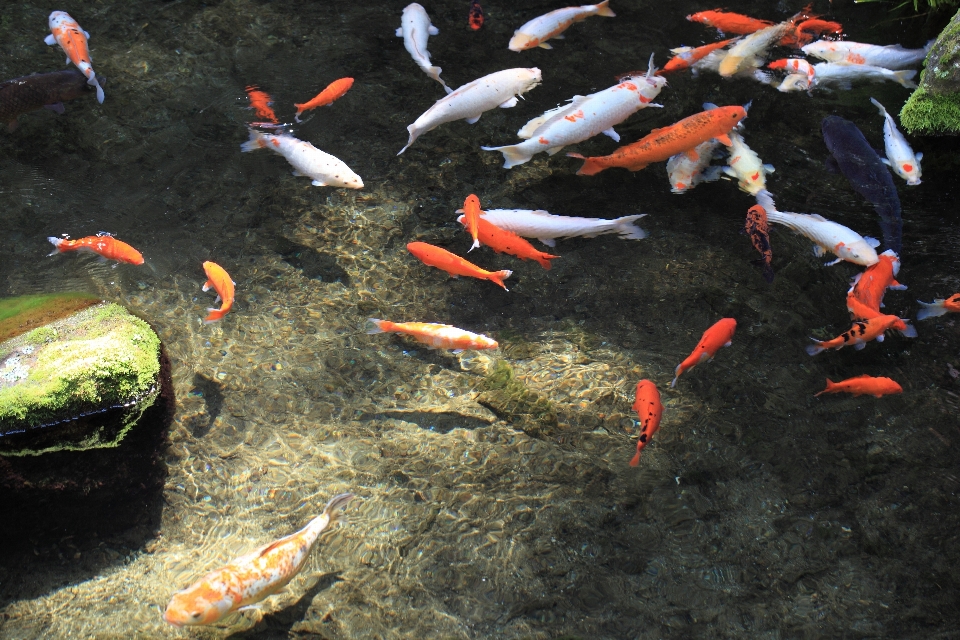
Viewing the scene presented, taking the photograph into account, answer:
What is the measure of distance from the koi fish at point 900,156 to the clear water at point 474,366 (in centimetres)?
26

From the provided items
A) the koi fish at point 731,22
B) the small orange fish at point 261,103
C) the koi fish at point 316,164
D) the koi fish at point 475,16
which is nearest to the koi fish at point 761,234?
the koi fish at point 731,22

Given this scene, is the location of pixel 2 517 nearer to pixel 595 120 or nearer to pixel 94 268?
pixel 94 268

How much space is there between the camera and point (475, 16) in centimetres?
612

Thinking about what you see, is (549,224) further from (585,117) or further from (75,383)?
(75,383)

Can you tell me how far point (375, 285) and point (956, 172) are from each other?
5.01 meters

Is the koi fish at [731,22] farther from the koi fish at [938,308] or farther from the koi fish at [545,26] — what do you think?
the koi fish at [938,308]

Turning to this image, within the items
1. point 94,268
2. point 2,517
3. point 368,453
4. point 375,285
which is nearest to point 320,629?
point 368,453

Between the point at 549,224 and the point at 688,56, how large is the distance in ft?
8.78

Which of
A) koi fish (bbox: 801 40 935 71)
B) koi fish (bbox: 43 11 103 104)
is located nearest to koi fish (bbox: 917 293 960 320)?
koi fish (bbox: 801 40 935 71)

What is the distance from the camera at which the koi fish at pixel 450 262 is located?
4.14m

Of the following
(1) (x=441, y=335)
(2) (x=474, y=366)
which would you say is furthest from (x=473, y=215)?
(2) (x=474, y=366)

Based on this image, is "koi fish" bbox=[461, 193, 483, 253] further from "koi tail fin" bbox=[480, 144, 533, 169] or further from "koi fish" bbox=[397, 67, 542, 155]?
"koi fish" bbox=[397, 67, 542, 155]

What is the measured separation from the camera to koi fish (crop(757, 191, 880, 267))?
4.32 meters

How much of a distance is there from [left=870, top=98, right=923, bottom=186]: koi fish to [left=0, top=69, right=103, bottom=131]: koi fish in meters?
6.77
